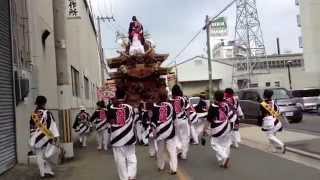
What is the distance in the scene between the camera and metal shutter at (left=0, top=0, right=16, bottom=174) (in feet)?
44.7

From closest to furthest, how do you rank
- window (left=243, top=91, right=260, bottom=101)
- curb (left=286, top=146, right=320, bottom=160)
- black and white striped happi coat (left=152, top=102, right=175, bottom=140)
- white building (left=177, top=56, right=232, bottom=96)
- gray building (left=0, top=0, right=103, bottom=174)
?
black and white striped happi coat (left=152, top=102, right=175, bottom=140), gray building (left=0, top=0, right=103, bottom=174), curb (left=286, top=146, right=320, bottom=160), window (left=243, top=91, right=260, bottom=101), white building (left=177, top=56, right=232, bottom=96)

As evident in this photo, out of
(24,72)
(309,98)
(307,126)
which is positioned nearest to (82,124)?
(24,72)

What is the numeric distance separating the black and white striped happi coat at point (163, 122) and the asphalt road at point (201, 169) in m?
0.89

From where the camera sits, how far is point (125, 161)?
11625 mm

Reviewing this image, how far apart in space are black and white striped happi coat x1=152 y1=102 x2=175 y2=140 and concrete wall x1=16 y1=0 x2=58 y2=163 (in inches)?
151

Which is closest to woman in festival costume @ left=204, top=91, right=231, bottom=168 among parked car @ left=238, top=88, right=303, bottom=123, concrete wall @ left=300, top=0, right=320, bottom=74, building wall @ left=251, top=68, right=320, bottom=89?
parked car @ left=238, top=88, right=303, bottom=123

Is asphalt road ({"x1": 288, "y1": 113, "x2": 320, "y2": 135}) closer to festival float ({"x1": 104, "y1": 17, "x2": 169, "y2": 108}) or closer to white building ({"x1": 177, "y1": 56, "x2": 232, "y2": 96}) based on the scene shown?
festival float ({"x1": 104, "y1": 17, "x2": 169, "y2": 108})

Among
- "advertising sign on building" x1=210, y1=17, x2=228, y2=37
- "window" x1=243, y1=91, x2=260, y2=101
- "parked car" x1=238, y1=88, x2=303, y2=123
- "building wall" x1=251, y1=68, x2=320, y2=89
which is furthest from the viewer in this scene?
"advertising sign on building" x1=210, y1=17, x2=228, y2=37

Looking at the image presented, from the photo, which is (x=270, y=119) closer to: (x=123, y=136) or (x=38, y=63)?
(x=123, y=136)

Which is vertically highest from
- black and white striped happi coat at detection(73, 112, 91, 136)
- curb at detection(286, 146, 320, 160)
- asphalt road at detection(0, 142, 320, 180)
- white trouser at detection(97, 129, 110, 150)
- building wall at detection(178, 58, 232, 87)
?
building wall at detection(178, 58, 232, 87)

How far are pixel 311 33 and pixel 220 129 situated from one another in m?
56.4

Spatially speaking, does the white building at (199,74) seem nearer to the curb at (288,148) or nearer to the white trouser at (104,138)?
the white trouser at (104,138)

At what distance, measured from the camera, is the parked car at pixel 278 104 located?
3020cm

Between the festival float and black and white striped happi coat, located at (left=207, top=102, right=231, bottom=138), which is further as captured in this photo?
the festival float
